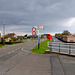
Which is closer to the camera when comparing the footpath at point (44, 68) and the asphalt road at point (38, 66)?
the footpath at point (44, 68)

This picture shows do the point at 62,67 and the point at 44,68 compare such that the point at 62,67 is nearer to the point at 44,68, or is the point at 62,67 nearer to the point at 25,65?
the point at 44,68

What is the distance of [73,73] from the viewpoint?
5383 mm

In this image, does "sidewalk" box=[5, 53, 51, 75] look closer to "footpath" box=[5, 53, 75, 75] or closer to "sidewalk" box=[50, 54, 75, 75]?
"footpath" box=[5, 53, 75, 75]

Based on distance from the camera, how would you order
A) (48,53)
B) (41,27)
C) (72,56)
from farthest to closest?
(41,27) < (48,53) < (72,56)

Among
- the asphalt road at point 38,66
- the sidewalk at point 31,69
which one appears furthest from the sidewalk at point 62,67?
the sidewalk at point 31,69

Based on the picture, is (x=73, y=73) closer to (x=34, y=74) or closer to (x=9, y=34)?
(x=34, y=74)

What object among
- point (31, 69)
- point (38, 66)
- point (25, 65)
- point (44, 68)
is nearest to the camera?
point (31, 69)

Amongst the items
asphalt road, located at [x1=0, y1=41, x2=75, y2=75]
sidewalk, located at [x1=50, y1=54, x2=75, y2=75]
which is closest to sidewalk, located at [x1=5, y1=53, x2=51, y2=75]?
asphalt road, located at [x1=0, y1=41, x2=75, y2=75]

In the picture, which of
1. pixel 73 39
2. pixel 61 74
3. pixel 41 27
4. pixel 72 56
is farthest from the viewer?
pixel 73 39

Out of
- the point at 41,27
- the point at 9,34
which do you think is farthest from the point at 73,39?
Result: the point at 9,34

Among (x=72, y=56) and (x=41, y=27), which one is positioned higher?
(x=41, y=27)

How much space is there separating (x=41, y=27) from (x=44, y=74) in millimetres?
11045

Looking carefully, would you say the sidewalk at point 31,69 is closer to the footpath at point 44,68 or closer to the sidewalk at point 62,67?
the footpath at point 44,68

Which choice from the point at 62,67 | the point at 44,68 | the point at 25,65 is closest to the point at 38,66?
the point at 44,68
